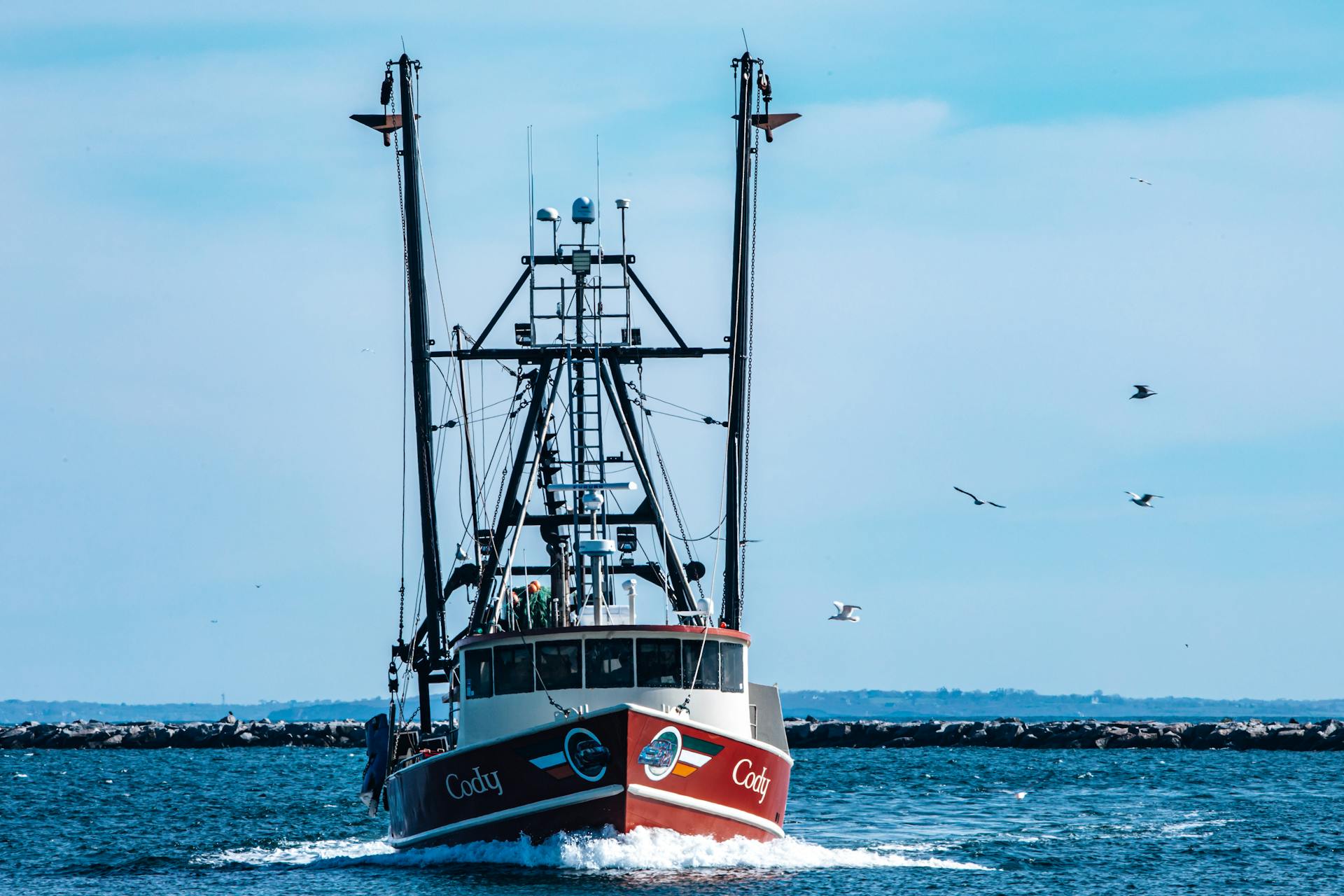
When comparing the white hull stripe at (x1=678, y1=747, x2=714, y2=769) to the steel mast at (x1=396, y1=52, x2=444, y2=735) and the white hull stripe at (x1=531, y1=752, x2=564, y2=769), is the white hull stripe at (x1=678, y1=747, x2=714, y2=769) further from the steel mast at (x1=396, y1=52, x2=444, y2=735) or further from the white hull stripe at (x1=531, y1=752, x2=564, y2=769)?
the steel mast at (x1=396, y1=52, x2=444, y2=735)

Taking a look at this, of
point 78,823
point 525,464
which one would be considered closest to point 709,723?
point 525,464

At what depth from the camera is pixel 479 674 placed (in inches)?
1161

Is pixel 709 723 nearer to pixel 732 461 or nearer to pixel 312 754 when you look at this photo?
pixel 732 461

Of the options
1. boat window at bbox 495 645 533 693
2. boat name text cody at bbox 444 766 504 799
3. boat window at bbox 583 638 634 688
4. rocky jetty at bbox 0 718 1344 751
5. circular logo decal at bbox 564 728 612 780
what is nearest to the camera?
circular logo decal at bbox 564 728 612 780

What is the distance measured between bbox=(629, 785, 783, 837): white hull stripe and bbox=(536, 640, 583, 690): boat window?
2.46 metres

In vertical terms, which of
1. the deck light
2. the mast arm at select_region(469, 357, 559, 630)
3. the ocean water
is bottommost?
the ocean water

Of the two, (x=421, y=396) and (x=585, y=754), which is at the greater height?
(x=421, y=396)

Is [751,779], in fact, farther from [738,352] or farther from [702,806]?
[738,352]

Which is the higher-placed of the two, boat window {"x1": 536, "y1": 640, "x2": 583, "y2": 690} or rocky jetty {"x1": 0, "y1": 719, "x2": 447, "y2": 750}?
boat window {"x1": 536, "y1": 640, "x2": 583, "y2": 690}

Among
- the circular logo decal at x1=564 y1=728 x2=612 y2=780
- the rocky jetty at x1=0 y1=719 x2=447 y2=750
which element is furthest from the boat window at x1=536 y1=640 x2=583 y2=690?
the rocky jetty at x1=0 y1=719 x2=447 y2=750

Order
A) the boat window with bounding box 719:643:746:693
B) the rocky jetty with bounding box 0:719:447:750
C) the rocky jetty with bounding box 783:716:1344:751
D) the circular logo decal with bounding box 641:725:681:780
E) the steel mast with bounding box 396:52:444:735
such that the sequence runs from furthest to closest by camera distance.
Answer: the rocky jetty with bounding box 0:719:447:750 < the rocky jetty with bounding box 783:716:1344:751 < the steel mast with bounding box 396:52:444:735 < the boat window with bounding box 719:643:746:693 < the circular logo decal with bounding box 641:725:681:780

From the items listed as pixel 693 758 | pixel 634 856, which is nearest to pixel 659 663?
pixel 693 758

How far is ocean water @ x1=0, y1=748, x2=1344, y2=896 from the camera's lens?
1092 inches

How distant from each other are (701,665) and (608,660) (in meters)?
1.57
